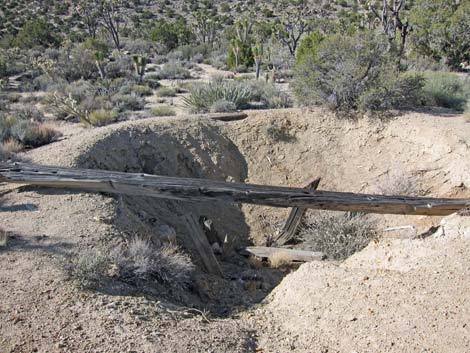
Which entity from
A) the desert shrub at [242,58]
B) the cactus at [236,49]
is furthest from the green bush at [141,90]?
the desert shrub at [242,58]

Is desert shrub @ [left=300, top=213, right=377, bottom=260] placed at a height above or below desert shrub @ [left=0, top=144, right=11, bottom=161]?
below

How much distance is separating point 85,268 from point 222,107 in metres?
8.26

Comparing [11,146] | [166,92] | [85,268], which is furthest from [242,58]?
[85,268]

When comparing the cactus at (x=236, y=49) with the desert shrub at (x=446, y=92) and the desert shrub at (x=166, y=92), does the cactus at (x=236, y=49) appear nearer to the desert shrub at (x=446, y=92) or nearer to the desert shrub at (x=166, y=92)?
the desert shrub at (x=166, y=92)

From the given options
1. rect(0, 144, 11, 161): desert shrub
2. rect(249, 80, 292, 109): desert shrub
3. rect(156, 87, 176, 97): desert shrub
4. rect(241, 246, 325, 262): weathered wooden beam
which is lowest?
rect(241, 246, 325, 262): weathered wooden beam

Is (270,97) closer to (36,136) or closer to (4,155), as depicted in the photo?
(36,136)

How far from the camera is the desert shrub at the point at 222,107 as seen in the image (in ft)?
44.0

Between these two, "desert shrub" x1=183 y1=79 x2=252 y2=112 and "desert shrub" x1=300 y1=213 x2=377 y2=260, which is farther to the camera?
"desert shrub" x1=183 y1=79 x2=252 y2=112

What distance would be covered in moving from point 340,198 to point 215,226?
117 inches

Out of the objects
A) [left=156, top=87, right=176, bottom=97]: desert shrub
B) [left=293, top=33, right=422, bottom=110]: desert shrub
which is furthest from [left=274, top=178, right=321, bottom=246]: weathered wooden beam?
[left=156, top=87, right=176, bottom=97]: desert shrub

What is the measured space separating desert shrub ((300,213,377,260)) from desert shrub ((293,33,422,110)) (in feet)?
12.3

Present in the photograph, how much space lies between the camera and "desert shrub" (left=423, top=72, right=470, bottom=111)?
43.8 feet

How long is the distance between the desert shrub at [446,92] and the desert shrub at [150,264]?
342 inches

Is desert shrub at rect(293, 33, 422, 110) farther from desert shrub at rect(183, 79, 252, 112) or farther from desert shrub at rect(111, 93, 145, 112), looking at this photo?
desert shrub at rect(111, 93, 145, 112)
